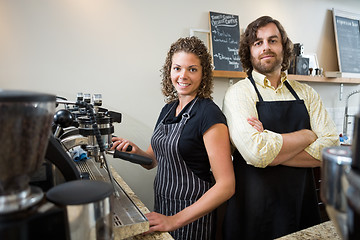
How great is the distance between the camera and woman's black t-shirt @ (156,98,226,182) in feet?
3.94

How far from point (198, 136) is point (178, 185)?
0.27 meters

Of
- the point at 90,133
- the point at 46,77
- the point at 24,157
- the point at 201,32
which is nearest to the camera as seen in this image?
the point at 24,157

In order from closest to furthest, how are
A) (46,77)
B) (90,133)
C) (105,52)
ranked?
(90,133), (46,77), (105,52)

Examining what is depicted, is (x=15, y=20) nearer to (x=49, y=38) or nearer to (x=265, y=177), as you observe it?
(x=49, y=38)

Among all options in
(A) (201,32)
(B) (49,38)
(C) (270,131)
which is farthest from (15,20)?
(C) (270,131)

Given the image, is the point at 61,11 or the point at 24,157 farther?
the point at 61,11

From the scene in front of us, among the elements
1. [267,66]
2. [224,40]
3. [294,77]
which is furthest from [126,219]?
[294,77]

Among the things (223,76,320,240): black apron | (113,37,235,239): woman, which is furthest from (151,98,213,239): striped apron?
(223,76,320,240): black apron

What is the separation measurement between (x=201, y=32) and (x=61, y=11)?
3.83 feet

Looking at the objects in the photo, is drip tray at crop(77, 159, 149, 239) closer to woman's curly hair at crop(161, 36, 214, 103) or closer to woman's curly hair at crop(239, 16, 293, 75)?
woman's curly hair at crop(161, 36, 214, 103)

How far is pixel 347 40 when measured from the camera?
3.32m

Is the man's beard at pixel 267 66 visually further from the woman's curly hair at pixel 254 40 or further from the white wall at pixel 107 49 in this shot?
the white wall at pixel 107 49

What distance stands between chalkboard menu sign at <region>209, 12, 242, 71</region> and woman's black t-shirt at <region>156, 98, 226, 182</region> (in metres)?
1.23

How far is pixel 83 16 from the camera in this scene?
186 centimetres
